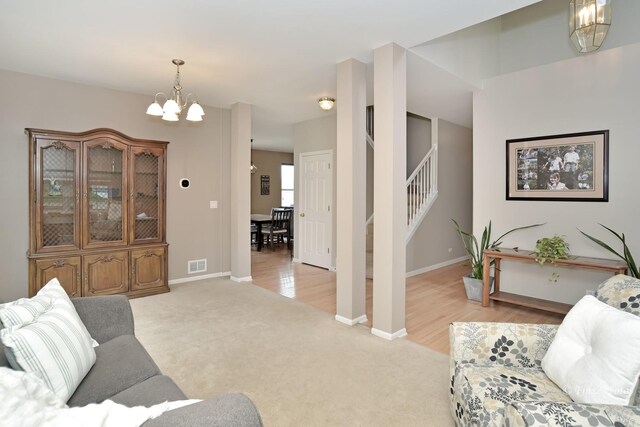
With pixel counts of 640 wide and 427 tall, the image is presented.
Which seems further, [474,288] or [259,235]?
[259,235]

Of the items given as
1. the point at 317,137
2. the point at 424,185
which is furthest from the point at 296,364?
the point at 317,137

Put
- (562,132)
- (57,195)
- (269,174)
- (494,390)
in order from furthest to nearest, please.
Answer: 1. (269,174)
2. (57,195)
3. (562,132)
4. (494,390)

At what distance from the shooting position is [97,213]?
4.16 metres

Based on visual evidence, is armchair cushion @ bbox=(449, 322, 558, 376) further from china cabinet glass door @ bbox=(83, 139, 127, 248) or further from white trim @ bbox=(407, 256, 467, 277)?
china cabinet glass door @ bbox=(83, 139, 127, 248)

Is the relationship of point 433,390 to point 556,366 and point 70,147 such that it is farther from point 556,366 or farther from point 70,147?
point 70,147

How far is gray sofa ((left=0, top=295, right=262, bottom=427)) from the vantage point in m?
0.98

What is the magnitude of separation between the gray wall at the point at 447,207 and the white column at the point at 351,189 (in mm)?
2236

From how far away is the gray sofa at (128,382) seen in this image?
3.20 feet

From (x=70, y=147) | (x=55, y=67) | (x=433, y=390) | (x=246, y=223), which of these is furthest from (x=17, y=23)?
(x=433, y=390)

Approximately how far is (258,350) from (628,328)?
241cm

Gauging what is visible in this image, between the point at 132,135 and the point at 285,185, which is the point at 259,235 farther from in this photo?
the point at 132,135

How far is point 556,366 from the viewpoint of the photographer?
1.59 m

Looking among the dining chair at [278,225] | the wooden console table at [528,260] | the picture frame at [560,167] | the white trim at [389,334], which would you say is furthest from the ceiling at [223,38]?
the dining chair at [278,225]

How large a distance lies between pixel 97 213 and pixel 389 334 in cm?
364
